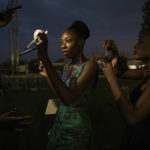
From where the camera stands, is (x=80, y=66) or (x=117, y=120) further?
(x=117, y=120)

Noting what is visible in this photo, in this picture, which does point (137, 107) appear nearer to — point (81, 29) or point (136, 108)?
point (136, 108)

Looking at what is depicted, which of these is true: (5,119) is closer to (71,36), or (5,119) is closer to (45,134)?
(71,36)

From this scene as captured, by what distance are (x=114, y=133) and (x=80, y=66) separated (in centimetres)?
347

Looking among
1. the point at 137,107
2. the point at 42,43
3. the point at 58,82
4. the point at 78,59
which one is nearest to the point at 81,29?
the point at 78,59

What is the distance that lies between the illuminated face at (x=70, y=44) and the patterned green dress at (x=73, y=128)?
221mm

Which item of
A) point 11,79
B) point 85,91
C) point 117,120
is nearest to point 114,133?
point 117,120

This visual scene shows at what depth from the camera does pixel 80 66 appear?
1.78m

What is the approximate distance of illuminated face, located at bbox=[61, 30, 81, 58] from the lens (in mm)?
1832

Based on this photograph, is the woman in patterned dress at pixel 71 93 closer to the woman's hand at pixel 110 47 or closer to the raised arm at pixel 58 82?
the raised arm at pixel 58 82

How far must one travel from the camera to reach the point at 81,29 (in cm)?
190

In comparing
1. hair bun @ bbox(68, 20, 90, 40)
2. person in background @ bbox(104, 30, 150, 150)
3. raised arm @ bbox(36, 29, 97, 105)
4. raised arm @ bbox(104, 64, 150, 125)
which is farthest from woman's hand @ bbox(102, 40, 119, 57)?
raised arm @ bbox(104, 64, 150, 125)

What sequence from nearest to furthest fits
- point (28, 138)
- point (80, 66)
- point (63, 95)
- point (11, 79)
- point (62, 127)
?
point (63, 95) < point (62, 127) < point (80, 66) < point (28, 138) < point (11, 79)

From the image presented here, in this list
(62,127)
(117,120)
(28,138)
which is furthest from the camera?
(117,120)

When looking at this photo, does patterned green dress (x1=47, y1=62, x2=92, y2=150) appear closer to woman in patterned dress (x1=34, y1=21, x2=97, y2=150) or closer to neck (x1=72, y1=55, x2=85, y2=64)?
woman in patterned dress (x1=34, y1=21, x2=97, y2=150)
